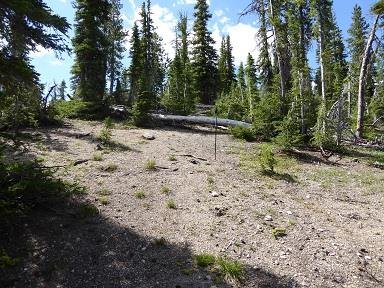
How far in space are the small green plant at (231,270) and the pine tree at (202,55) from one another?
39036 millimetres

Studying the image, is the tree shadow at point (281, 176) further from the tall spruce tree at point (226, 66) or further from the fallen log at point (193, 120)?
the tall spruce tree at point (226, 66)

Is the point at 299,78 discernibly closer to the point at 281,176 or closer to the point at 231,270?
the point at 281,176

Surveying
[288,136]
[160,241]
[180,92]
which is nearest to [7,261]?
[160,241]

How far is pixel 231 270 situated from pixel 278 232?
2.38 m

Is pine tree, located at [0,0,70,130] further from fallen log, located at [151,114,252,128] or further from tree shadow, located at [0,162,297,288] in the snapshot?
fallen log, located at [151,114,252,128]

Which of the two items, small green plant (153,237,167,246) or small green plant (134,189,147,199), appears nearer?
small green plant (153,237,167,246)

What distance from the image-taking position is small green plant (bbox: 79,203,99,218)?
33.6ft

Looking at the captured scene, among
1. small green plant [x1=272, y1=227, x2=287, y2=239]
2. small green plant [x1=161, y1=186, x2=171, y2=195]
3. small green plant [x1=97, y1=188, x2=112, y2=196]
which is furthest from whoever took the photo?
small green plant [x1=161, y1=186, x2=171, y2=195]

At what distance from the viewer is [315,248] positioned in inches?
375

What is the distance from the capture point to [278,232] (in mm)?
10141

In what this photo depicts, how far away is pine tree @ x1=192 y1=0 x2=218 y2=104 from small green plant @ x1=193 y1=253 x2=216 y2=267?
127 feet

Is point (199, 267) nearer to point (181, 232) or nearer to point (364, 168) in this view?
point (181, 232)

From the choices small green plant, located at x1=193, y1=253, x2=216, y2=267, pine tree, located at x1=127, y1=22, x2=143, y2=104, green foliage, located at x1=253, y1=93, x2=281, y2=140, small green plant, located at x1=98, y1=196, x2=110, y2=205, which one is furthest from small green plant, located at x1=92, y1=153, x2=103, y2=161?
pine tree, located at x1=127, y1=22, x2=143, y2=104

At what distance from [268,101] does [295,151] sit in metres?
3.43
